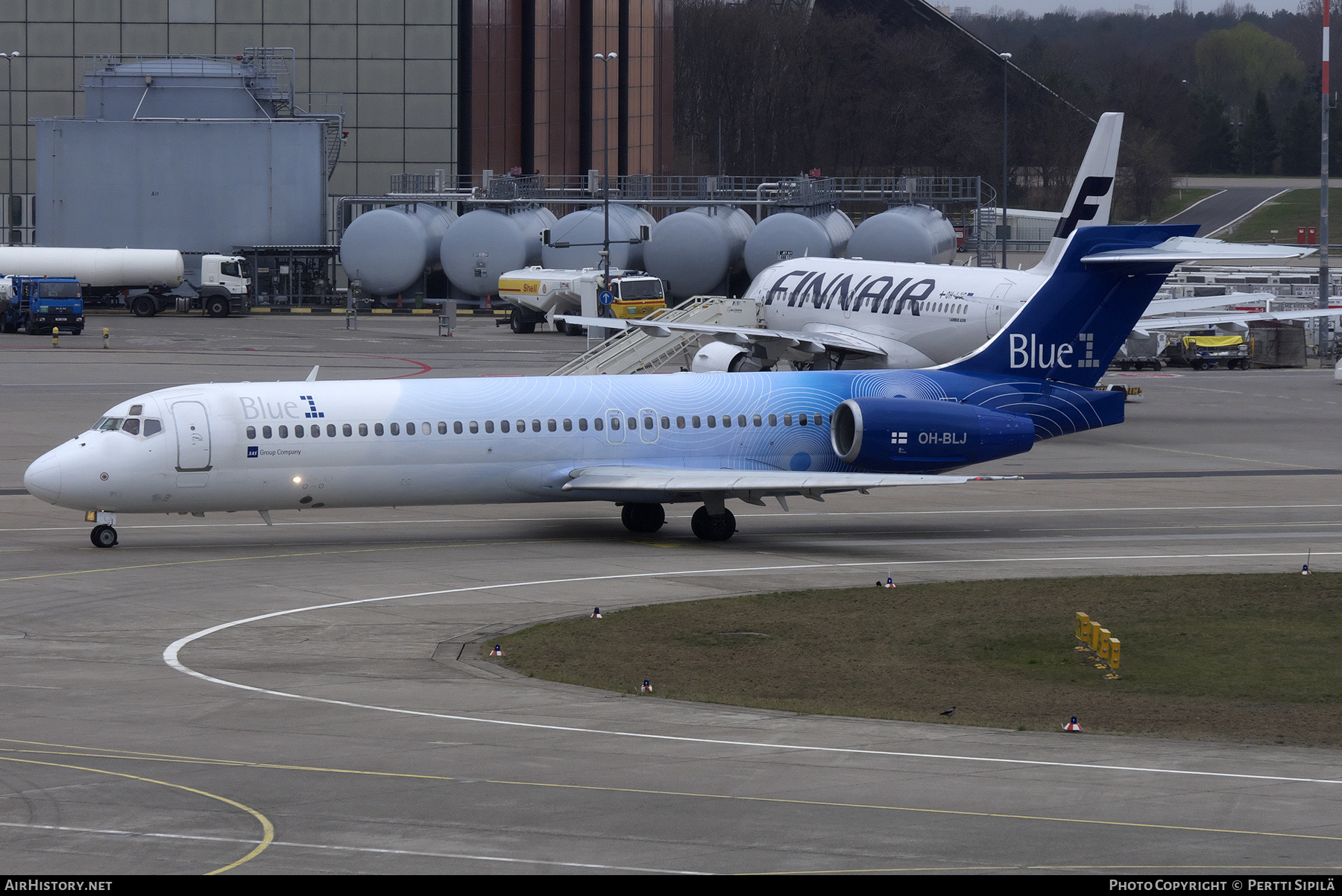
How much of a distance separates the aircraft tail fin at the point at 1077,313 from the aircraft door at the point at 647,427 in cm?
735

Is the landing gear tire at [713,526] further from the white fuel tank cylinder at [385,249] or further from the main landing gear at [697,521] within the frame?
the white fuel tank cylinder at [385,249]

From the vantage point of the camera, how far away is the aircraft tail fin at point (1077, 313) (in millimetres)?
37625

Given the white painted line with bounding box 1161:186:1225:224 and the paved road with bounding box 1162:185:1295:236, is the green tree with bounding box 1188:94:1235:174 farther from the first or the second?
the white painted line with bounding box 1161:186:1225:224

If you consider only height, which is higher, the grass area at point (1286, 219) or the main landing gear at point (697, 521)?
the grass area at point (1286, 219)

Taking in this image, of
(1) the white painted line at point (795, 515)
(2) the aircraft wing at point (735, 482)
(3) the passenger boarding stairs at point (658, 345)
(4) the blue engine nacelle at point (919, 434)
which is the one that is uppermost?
(3) the passenger boarding stairs at point (658, 345)

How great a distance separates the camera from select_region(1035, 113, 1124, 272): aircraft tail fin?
53.9 metres

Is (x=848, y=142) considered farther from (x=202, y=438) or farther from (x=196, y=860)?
(x=196, y=860)

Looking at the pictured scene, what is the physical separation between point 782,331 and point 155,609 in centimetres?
3815

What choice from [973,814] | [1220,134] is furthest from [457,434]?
[1220,134]

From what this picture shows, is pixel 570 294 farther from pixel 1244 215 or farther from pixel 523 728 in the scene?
pixel 1244 215

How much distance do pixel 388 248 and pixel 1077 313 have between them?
7177 cm

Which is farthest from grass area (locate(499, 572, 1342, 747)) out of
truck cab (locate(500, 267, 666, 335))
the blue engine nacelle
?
truck cab (locate(500, 267, 666, 335))

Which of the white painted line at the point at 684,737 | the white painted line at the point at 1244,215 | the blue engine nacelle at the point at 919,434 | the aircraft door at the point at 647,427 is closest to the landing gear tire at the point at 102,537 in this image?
the white painted line at the point at 684,737

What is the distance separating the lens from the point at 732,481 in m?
33.7
